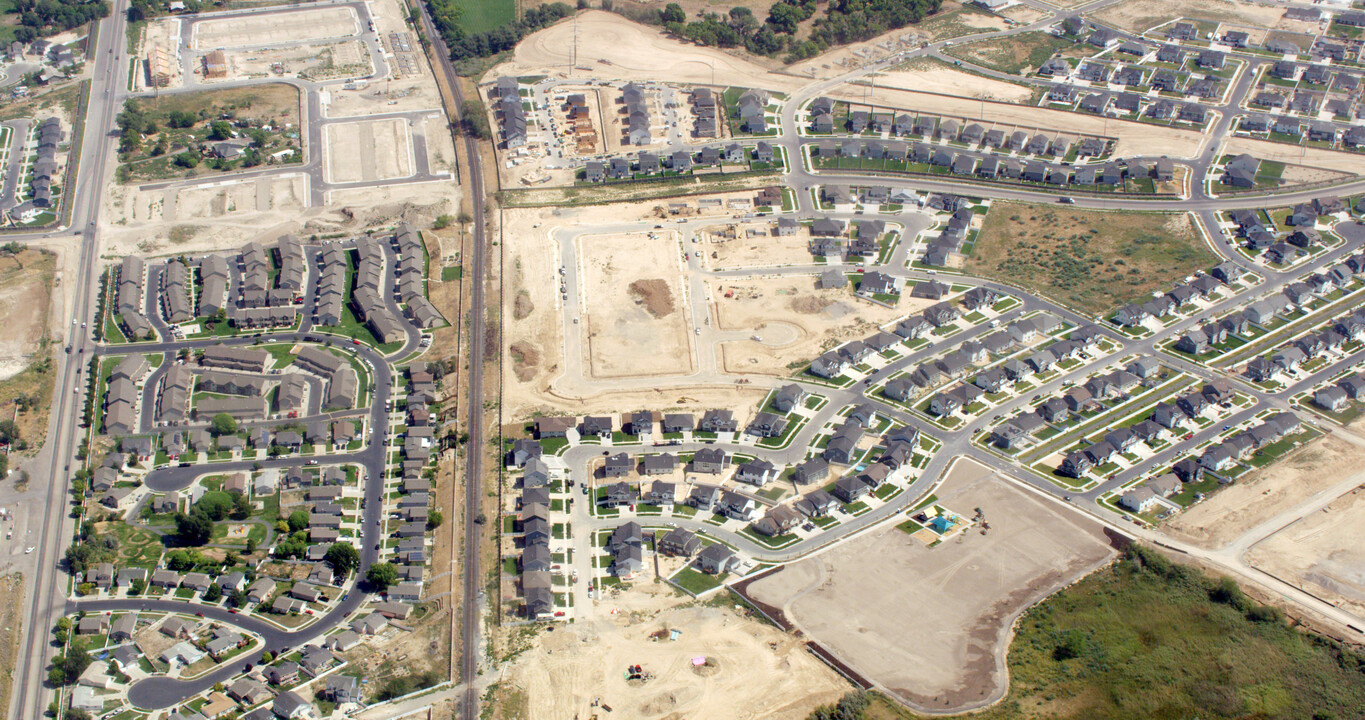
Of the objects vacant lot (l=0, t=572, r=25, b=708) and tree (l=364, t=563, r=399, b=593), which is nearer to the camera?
vacant lot (l=0, t=572, r=25, b=708)

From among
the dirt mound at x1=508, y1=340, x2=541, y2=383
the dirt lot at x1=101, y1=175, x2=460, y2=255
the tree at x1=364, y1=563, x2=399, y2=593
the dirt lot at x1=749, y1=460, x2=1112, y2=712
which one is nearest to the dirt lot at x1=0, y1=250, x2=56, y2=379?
the dirt lot at x1=101, y1=175, x2=460, y2=255

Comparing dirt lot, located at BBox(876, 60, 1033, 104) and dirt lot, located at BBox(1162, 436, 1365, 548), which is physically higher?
dirt lot, located at BBox(876, 60, 1033, 104)

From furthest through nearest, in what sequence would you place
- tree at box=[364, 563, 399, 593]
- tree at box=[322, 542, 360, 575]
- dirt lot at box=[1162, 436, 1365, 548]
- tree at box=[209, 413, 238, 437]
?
tree at box=[209, 413, 238, 437] < dirt lot at box=[1162, 436, 1365, 548] < tree at box=[322, 542, 360, 575] < tree at box=[364, 563, 399, 593]

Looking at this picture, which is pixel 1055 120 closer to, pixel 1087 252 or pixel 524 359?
pixel 1087 252

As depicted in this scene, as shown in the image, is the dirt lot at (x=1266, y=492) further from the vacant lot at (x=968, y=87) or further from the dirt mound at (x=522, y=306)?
the vacant lot at (x=968, y=87)

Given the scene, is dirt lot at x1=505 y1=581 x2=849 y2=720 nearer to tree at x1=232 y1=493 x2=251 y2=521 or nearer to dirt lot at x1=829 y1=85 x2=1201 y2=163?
tree at x1=232 y1=493 x2=251 y2=521

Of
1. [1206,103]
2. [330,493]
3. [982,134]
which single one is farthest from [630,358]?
[1206,103]

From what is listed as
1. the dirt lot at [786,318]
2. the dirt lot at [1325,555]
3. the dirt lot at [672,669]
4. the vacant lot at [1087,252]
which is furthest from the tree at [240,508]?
the dirt lot at [1325,555]
